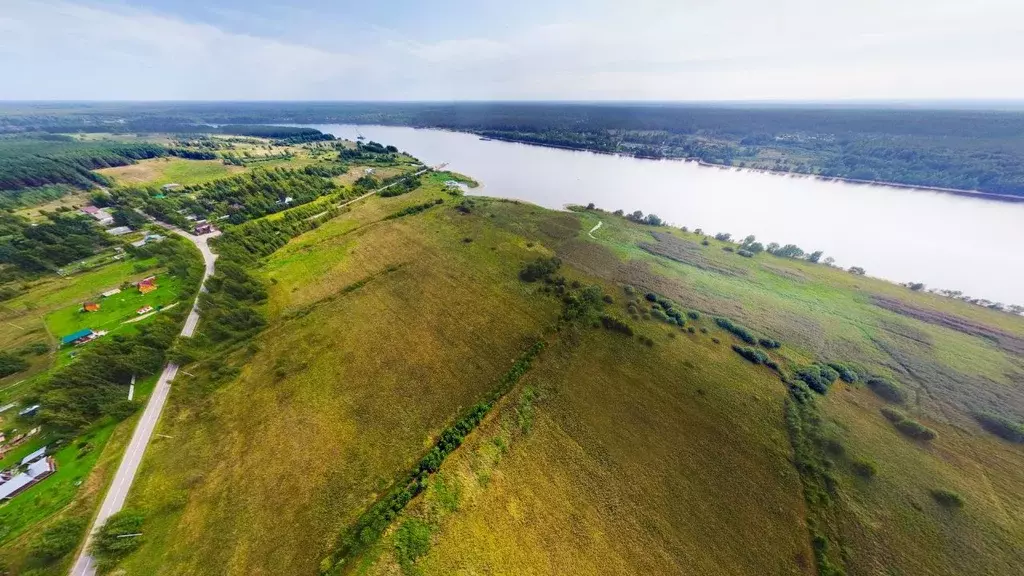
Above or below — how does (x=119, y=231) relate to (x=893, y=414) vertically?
above

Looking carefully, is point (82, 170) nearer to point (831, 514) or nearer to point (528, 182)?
point (528, 182)

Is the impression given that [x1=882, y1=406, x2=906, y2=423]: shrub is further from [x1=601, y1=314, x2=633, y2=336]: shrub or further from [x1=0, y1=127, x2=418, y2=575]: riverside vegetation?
[x1=0, y1=127, x2=418, y2=575]: riverside vegetation

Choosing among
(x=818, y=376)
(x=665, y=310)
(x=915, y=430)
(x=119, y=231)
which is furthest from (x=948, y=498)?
(x=119, y=231)

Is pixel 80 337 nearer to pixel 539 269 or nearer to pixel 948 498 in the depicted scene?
pixel 539 269

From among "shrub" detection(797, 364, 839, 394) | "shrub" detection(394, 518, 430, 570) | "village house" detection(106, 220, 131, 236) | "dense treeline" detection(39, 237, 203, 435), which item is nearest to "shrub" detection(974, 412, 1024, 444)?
"shrub" detection(797, 364, 839, 394)

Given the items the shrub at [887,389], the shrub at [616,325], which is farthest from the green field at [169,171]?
the shrub at [887,389]

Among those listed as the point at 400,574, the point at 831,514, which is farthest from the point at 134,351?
the point at 831,514

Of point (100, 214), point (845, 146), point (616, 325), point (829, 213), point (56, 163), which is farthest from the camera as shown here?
point (845, 146)
